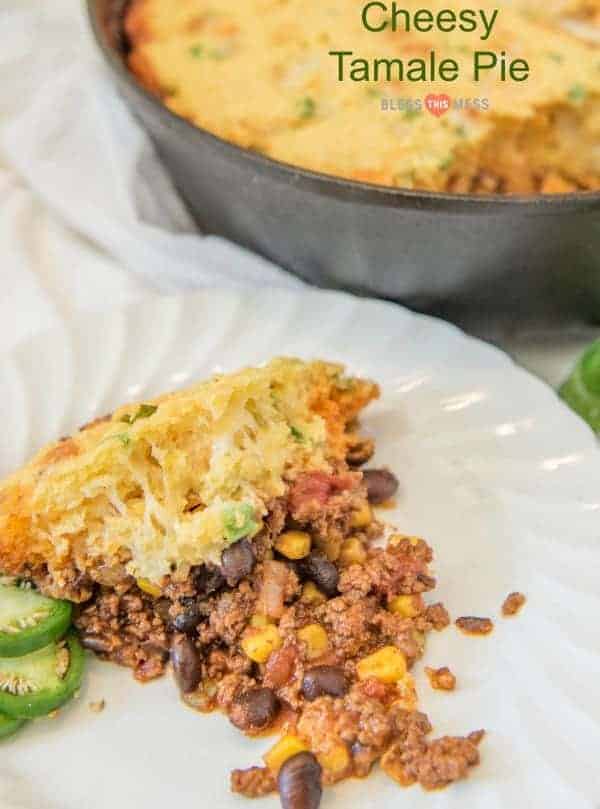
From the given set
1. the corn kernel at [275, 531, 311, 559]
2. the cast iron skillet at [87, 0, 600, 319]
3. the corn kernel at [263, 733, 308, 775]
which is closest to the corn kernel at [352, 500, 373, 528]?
the corn kernel at [275, 531, 311, 559]


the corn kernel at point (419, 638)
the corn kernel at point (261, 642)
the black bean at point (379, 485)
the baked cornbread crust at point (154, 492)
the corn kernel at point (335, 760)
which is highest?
the baked cornbread crust at point (154, 492)

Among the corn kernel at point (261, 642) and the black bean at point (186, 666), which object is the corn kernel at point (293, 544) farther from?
the black bean at point (186, 666)

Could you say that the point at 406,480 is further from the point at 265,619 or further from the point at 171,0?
the point at 171,0

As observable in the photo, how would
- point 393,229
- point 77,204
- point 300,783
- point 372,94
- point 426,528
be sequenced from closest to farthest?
1. point 300,783
2. point 426,528
3. point 393,229
4. point 372,94
5. point 77,204

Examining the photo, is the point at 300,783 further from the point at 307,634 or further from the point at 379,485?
the point at 379,485


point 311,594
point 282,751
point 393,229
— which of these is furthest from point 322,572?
point 393,229

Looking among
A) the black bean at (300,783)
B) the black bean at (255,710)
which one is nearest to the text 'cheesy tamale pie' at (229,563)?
the black bean at (255,710)

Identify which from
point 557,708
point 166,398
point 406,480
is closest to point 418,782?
point 557,708

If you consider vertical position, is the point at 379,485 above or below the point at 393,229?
below
